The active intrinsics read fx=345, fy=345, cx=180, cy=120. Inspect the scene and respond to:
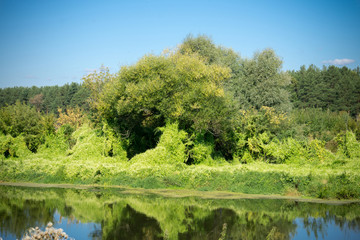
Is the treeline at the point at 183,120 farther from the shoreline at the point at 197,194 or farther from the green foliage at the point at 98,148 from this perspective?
the shoreline at the point at 197,194

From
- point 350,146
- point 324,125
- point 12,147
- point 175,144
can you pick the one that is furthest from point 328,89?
point 12,147

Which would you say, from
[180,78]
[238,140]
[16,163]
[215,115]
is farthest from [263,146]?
[16,163]

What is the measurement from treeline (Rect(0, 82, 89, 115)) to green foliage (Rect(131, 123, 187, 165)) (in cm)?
6442

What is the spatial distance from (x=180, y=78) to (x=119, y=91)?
4.56m

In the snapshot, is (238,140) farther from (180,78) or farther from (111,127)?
(111,127)

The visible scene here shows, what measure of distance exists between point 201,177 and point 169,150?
3687 mm

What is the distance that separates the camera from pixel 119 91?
25.2 meters

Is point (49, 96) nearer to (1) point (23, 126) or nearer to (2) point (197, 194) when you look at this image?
(1) point (23, 126)

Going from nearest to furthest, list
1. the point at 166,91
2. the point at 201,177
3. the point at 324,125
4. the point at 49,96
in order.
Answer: the point at 201,177
the point at 166,91
the point at 324,125
the point at 49,96

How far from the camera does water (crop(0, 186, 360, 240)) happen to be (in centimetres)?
1305

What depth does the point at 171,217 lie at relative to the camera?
1527 centimetres

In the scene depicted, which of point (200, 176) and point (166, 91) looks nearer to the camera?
point (200, 176)

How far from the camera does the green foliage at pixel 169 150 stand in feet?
75.7

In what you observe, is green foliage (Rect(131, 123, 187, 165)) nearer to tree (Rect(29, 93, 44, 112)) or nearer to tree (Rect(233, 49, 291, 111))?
tree (Rect(233, 49, 291, 111))
